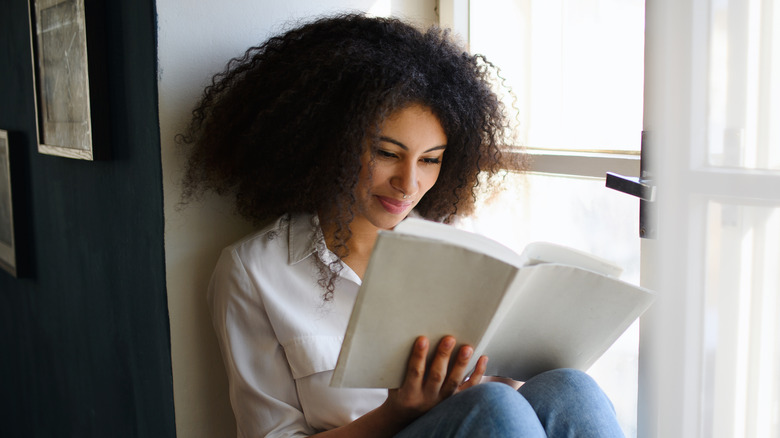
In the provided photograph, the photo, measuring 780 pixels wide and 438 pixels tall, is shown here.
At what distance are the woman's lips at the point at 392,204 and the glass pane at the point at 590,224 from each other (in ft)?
1.05

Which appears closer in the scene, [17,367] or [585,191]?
[585,191]

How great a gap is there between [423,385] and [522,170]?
56 cm

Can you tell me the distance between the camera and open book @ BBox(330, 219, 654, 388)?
77 centimetres

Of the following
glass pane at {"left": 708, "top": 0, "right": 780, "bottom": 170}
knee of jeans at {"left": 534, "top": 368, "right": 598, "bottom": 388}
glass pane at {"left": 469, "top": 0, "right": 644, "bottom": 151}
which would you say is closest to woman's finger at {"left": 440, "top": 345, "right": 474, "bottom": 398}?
knee of jeans at {"left": 534, "top": 368, "right": 598, "bottom": 388}

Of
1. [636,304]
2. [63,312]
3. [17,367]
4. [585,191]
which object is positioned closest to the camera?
[636,304]

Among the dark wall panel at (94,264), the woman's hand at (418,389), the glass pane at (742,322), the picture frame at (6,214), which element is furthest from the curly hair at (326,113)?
the picture frame at (6,214)

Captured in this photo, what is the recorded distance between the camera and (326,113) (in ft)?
3.57

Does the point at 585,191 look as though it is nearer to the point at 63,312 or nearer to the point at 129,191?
the point at 129,191

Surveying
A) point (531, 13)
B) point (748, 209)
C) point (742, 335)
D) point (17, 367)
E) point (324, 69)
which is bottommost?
point (17, 367)

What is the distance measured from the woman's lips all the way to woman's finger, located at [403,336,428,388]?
0.30 m

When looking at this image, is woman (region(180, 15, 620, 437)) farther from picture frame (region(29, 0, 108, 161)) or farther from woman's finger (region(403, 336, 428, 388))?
picture frame (region(29, 0, 108, 161))

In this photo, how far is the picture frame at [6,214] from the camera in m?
1.97

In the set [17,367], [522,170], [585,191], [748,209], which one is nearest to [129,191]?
[522,170]

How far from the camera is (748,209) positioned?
32.6 inches
